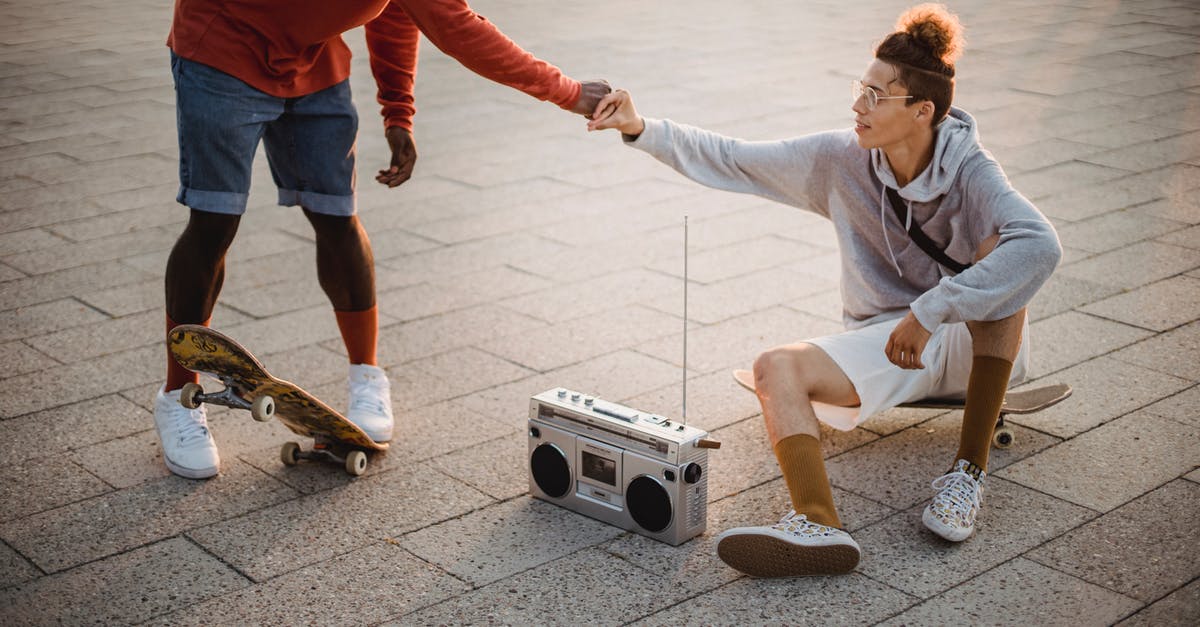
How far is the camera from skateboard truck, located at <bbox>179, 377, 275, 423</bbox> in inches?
120

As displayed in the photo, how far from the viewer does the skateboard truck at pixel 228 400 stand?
305cm

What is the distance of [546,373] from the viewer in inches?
160

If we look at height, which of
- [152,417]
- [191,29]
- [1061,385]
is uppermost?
[191,29]

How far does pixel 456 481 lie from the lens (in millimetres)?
3342

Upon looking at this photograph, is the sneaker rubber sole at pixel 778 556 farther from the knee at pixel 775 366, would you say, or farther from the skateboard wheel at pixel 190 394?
the skateboard wheel at pixel 190 394

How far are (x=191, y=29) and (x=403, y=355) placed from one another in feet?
4.80

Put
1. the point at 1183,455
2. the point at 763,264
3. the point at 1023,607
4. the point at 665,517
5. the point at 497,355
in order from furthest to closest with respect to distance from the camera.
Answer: the point at 763,264 < the point at 497,355 < the point at 1183,455 < the point at 665,517 < the point at 1023,607

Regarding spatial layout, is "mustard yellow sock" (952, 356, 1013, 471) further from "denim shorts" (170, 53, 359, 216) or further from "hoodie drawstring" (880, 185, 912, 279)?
"denim shorts" (170, 53, 359, 216)

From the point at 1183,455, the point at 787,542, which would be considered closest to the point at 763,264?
the point at 1183,455

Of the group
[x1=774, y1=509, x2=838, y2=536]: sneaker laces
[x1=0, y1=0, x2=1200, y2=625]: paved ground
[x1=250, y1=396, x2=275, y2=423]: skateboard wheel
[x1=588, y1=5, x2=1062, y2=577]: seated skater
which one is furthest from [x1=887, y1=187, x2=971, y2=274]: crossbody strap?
[x1=250, y1=396, x2=275, y2=423]: skateboard wheel

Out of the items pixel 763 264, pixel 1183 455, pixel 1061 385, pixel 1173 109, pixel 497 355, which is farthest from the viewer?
pixel 1173 109

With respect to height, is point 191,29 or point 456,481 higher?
point 191,29

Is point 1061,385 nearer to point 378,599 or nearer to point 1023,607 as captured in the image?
point 1023,607

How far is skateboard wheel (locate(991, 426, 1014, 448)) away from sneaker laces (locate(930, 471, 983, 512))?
1.22 ft
